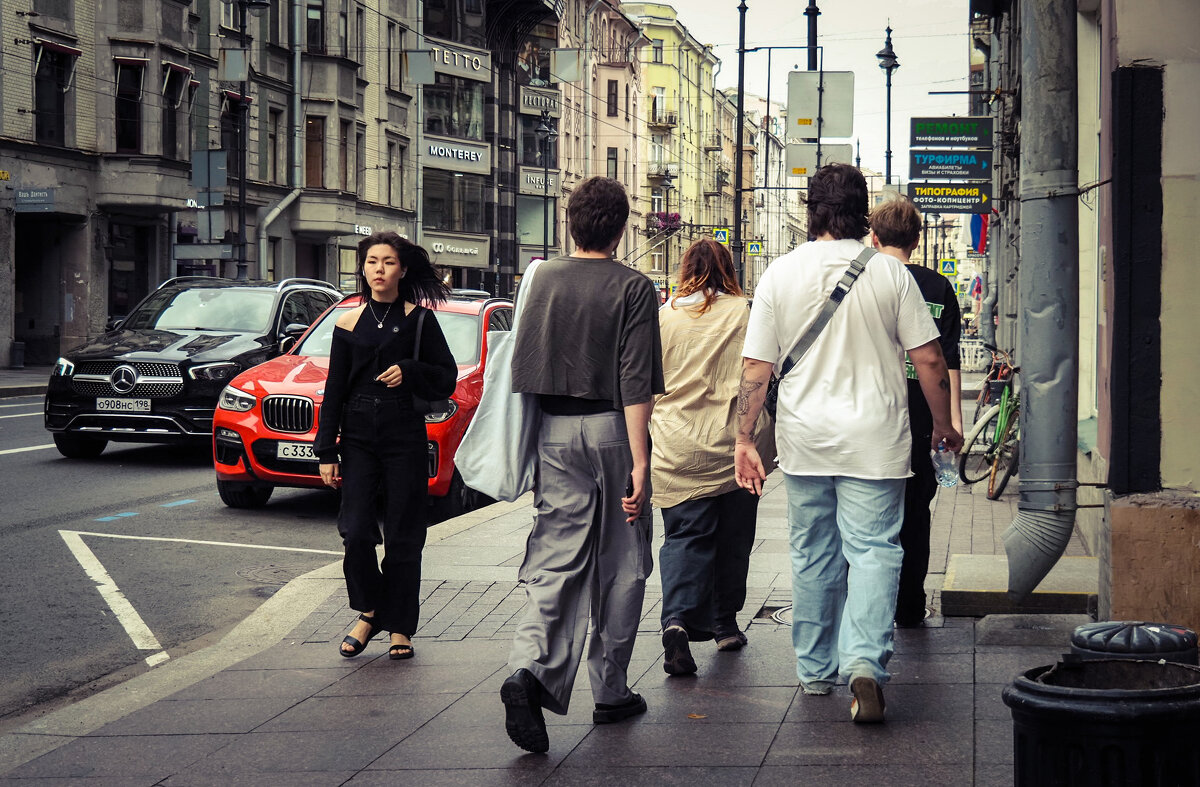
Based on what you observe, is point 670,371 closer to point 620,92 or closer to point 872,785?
point 872,785

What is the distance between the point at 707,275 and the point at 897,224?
0.86 meters

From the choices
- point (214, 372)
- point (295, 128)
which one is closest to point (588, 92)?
point (295, 128)

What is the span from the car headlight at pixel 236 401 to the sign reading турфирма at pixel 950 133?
14.8m

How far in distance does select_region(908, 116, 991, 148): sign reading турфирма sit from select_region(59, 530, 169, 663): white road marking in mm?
16710

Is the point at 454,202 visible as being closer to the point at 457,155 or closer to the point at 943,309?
the point at 457,155

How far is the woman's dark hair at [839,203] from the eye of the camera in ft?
17.8

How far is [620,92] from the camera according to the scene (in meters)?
85.9

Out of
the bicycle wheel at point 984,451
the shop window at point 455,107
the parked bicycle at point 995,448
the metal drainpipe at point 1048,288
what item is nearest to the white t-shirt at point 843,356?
the metal drainpipe at point 1048,288

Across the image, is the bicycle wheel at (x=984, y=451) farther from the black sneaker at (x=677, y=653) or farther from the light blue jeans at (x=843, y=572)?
the light blue jeans at (x=843, y=572)

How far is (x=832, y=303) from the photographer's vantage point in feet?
17.3

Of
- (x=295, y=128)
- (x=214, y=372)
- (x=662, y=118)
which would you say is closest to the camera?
(x=214, y=372)

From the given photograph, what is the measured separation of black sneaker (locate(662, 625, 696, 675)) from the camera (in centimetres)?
588

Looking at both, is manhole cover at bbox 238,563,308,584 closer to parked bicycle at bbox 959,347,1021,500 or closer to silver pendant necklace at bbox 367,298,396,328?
silver pendant necklace at bbox 367,298,396,328

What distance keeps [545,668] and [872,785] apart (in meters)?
1.17
